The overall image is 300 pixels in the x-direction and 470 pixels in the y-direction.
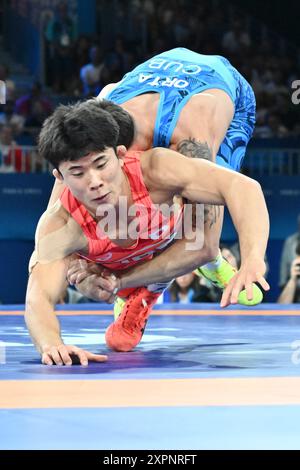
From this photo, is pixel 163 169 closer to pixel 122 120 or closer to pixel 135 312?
pixel 122 120

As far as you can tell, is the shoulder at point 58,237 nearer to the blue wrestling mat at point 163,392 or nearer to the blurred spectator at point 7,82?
the blue wrestling mat at point 163,392

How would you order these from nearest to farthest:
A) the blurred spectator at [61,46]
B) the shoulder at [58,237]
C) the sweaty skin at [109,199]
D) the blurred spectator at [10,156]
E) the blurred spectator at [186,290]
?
the sweaty skin at [109,199] < the shoulder at [58,237] < the blurred spectator at [186,290] < the blurred spectator at [10,156] < the blurred spectator at [61,46]

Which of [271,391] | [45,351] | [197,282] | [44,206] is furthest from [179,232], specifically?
[44,206]

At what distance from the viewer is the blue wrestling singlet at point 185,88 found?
4.11 metres

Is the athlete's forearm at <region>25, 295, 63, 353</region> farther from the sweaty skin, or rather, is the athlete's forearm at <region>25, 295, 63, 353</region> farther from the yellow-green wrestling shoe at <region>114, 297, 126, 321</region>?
the yellow-green wrestling shoe at <region>114, 297, 126, 321</region>

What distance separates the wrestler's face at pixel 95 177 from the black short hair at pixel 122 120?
0.30 m

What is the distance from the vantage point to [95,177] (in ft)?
10.9

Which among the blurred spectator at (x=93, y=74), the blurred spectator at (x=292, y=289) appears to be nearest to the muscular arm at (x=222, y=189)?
the blurred spectator at (x=292, y=289)

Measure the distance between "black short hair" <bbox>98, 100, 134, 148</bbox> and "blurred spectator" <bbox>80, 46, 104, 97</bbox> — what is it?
641cm

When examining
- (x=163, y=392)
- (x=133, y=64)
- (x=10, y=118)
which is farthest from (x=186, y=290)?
(x=163, y=392)

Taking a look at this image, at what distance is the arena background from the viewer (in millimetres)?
7973

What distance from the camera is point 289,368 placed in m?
3.26

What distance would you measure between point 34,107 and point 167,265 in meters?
5.65

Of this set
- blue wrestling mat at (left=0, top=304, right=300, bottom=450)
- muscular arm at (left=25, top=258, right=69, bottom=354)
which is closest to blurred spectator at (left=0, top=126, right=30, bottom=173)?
blue wrestling mat at (left=0, top=304, right=300, bottom=450)
